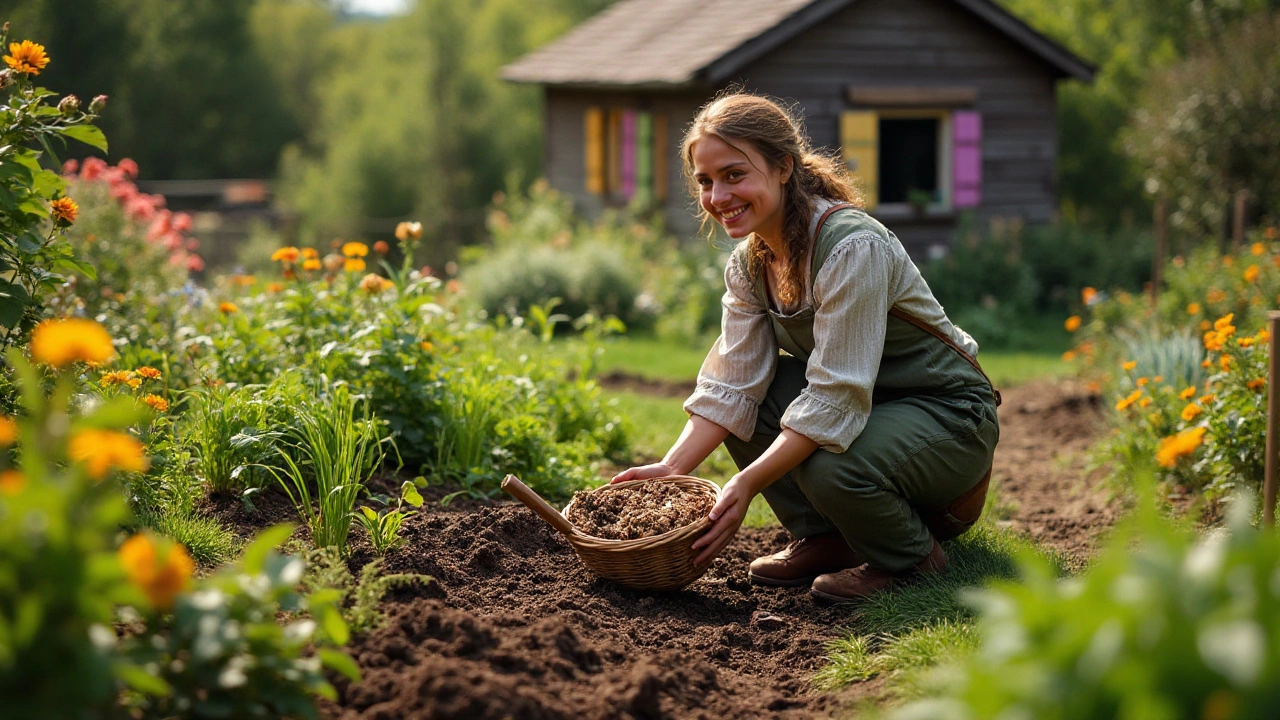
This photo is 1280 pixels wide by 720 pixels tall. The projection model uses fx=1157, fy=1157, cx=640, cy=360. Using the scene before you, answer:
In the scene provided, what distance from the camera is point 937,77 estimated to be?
12.0m

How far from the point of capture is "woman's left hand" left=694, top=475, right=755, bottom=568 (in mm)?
2938

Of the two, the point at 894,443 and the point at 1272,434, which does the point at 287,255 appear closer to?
the point at 894,443

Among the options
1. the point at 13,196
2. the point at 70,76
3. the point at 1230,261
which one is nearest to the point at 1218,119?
the point at 1230,261

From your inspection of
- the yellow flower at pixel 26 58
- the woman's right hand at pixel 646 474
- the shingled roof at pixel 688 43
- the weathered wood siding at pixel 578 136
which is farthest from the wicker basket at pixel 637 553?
the weathered wood siding at pixel 578 136

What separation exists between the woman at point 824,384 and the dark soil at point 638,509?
7 cm

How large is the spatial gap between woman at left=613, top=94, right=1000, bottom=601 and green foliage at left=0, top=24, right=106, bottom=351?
5.31 ft

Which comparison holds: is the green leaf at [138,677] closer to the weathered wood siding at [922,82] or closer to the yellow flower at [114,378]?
the yellow flower at [114,378]

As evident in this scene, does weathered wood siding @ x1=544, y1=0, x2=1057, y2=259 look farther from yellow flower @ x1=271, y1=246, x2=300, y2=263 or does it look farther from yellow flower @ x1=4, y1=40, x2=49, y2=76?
yellow flower @ x1=4, y1=40, x2=49, y2=76

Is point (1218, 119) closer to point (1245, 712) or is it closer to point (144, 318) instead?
point (144, 318)

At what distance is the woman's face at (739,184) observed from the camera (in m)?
3.06

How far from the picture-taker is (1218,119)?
11422 millimetres

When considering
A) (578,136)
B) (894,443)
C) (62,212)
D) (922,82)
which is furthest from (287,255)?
(578,136)

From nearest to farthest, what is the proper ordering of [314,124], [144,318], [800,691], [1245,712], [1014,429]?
[1245,712], [800,691], [144,318], [1014,429], [314,124]

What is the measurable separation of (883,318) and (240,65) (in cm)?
3147
